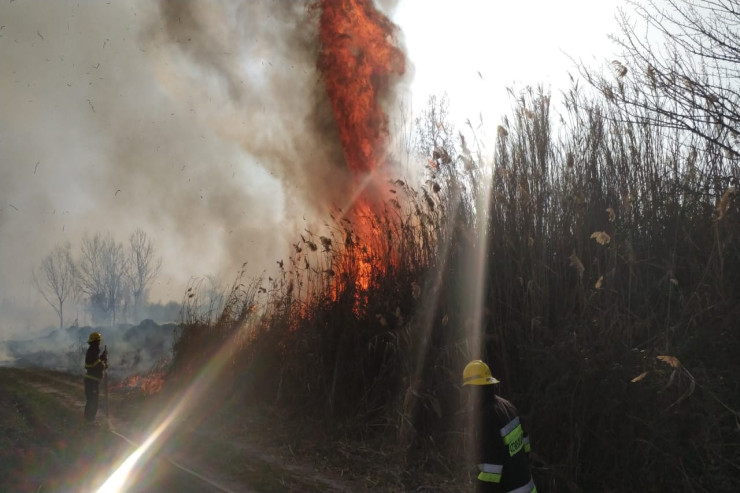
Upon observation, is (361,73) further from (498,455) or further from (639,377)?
(498,455)

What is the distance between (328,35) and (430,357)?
359 inches

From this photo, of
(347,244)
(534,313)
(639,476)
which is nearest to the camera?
(639,476)

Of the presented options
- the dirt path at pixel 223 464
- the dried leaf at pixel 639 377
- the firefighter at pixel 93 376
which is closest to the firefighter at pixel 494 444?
the dried leaf at pixel 639 377

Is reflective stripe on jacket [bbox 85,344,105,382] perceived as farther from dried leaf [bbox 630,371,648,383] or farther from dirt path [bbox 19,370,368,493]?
dried leaf [bbox 630,371,648,383]

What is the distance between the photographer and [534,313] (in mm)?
6500

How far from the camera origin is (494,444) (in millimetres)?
3826

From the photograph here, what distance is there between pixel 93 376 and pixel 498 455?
33.6ft

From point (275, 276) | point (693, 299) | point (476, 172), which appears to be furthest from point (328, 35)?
point (693, 299)

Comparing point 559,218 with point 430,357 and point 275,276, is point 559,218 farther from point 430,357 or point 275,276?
point 275,276

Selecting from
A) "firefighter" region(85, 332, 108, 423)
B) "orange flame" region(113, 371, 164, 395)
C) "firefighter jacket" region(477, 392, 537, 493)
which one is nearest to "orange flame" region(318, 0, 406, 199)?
"firefighter" region(85, 332, 108, 423)

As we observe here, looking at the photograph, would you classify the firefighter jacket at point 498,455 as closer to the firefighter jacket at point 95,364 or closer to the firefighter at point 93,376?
A: the firefighter at point 93,376

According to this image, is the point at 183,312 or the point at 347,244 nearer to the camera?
the point at 347,244

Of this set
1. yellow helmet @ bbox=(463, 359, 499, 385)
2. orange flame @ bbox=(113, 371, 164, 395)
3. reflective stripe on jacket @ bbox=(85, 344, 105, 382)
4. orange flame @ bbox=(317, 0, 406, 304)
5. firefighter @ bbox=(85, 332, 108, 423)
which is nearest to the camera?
yellow helmet @ bbox=(463, 359, 499, 385)

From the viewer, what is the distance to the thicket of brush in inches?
203
